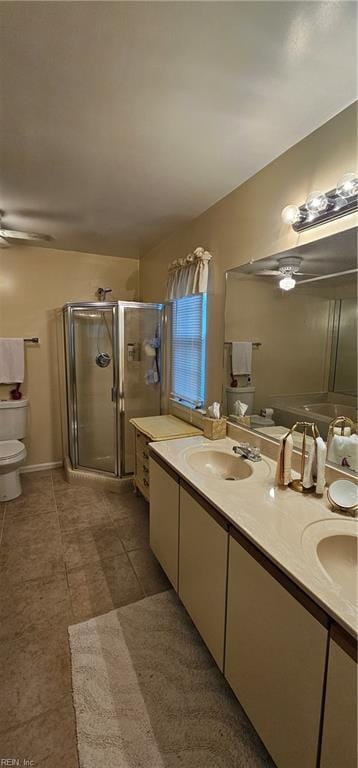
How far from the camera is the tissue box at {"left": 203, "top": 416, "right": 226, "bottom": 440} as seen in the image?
A: 2027 millimetres

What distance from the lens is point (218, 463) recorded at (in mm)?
1852

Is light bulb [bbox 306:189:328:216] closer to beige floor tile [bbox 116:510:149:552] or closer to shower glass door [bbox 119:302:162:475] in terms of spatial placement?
shower glass door [bbox 119:302:162:475]

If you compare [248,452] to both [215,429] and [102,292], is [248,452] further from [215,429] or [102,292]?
[102,292]

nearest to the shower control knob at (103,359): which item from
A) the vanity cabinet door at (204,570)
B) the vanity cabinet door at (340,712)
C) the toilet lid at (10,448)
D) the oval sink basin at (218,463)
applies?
the toilet lid at (10,448)

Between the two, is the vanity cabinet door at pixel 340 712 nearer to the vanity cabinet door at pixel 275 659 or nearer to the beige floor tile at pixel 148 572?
the vanity cabinet door at pixel 275 659

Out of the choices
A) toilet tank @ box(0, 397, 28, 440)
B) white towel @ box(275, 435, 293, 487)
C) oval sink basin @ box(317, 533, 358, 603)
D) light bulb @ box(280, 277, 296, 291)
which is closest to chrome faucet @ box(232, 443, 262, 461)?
white towel @ box(275, 435, 293, 487)

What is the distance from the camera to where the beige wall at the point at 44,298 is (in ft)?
10.5

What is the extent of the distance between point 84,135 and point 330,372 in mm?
1589

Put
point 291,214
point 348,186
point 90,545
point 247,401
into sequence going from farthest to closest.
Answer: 1. point 90,545
2. point 247,401
3. point 291,214
4. point 348,186

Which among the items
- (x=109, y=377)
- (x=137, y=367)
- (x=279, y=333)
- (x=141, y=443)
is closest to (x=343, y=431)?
(x=279, y=333)

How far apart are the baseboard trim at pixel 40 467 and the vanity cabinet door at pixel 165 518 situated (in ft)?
6.66

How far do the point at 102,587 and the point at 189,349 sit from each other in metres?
1.75

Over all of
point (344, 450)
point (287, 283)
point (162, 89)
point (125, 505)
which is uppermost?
point (162, 89)

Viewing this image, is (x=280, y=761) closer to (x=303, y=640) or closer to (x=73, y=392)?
(x=303, y=640)
